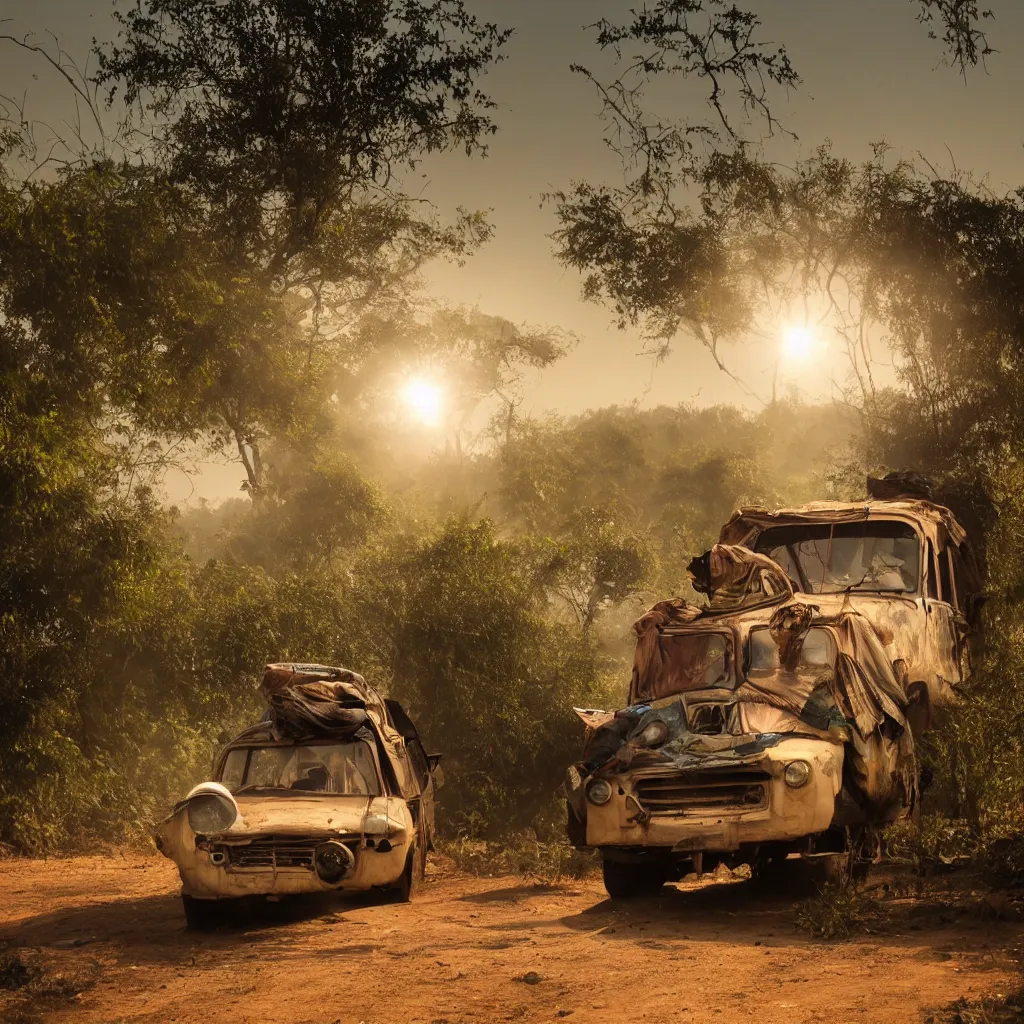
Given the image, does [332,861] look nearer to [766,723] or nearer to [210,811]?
[210,811]

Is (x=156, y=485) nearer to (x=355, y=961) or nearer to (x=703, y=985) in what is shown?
(x=355, y=961)

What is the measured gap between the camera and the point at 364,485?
35.5 meters

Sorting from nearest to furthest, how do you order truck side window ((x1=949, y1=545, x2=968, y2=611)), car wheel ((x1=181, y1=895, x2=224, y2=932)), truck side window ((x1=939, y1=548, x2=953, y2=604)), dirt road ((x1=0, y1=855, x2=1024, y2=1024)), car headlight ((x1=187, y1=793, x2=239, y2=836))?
dirt road ((x1=0, y1=855, x2=1024, y2=1024)) < car headlight ((x1=187, y1=793, x2=239, y2=836)) < car wheel ((x1=181, y1=895, x2=224, y2=932)) < truck side window ((x1=939, y1=548, x2=953, y2=604)) < truck side window ((x1=949, y1=545, x2=968, y2=611))

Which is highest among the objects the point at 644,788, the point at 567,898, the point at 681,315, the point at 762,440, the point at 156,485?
the point at 762,440

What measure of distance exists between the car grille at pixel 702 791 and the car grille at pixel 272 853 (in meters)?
2.54

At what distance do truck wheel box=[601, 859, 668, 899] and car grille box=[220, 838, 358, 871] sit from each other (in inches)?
102

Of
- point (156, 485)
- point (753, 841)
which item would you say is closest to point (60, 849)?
point (156, 485)

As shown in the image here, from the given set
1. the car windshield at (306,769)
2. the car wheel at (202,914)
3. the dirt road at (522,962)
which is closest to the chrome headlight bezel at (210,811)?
the car wheel at (202,914)

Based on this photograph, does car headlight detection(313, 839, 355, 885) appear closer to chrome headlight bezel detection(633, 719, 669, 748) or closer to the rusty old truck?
the rusty old truck

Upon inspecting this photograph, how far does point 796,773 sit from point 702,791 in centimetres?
72

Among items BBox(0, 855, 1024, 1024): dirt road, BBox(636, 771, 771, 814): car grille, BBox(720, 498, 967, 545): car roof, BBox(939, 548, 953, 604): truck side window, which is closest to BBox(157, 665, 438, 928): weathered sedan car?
BBox(0, 855, 1024, 1024): dirt road

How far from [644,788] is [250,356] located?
1386cm

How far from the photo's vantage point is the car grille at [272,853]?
366 inches

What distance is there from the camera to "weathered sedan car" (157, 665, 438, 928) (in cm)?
929
